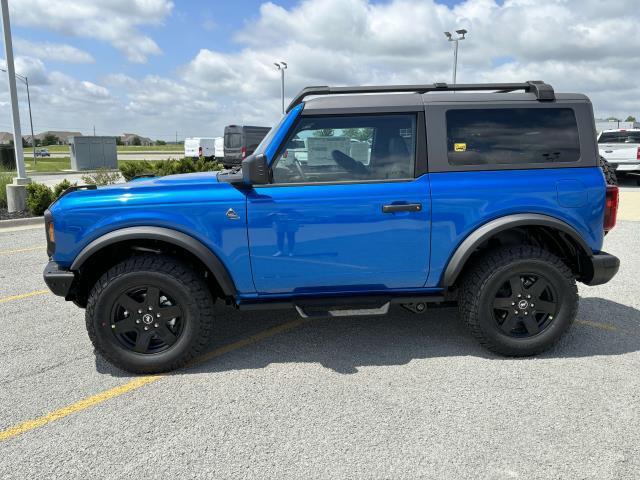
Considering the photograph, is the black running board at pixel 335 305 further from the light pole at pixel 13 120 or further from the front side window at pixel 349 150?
the light pole at pixel 13 120

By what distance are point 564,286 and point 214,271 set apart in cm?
255

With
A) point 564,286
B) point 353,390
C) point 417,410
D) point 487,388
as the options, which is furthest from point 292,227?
point 564,286

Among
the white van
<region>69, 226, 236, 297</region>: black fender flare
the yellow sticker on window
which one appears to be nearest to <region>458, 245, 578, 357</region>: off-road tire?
the yellow sticker on window

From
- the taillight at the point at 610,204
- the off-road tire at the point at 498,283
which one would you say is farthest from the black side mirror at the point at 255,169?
the taillight at the point at 610,204

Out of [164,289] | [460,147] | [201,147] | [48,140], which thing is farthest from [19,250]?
[48,140]

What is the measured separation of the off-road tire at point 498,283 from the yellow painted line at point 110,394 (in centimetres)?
160

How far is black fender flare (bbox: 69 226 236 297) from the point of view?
334 centimetres

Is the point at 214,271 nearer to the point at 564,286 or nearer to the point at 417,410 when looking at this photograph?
the point at 417,410

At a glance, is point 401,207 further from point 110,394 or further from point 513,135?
point 110,394

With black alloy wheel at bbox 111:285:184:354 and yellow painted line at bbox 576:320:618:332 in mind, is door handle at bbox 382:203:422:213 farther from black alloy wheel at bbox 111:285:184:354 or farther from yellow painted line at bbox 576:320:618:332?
yellow painted line at bbox 576:320:618:332

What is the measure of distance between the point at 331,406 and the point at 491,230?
165 centimetres

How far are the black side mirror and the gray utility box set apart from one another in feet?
97.9

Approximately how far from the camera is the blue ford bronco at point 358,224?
11.2 ft

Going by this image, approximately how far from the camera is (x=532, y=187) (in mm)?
3525
